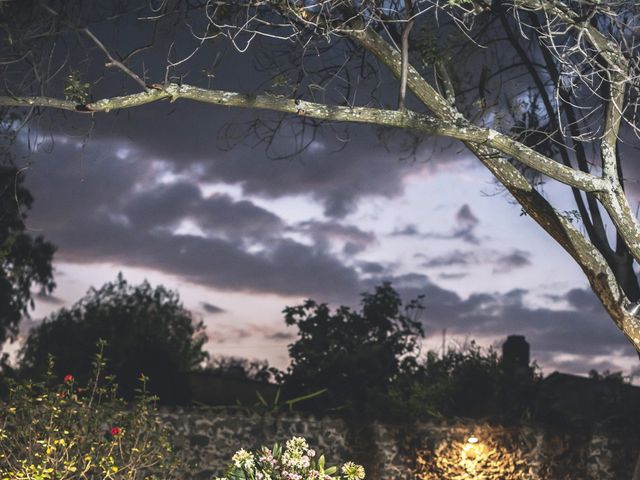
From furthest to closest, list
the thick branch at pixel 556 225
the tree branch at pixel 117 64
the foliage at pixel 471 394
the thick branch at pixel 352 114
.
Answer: the foliage at pixel 471 394 < the thick branch at pixel 556 225 < the thick branch at pixel 352 114 < the tree branch at pixel 117 64

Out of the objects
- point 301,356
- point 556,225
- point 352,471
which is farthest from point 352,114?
point 301,356

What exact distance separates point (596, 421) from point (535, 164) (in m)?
8.54

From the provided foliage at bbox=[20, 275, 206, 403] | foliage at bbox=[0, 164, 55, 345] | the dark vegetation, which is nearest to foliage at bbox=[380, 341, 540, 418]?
the dark vegetation

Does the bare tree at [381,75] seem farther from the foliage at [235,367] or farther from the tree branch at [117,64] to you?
the foliage at [235,367]

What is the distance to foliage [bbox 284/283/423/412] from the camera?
21766 millimetres

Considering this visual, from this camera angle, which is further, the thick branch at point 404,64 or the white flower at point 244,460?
the thick branch at point 404,64

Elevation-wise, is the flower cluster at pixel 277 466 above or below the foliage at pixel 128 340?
below

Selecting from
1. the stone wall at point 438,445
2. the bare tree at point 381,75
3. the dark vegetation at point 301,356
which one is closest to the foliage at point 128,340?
the dark vegetation at point 301,356

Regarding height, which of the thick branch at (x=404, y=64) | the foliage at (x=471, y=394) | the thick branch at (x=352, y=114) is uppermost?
the thick branch at (x=404, y=64)

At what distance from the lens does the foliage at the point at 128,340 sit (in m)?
18.2

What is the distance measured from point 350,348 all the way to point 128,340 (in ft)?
20.8

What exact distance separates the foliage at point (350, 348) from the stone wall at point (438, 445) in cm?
703

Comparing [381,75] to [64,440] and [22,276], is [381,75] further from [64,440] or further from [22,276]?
[22,276]

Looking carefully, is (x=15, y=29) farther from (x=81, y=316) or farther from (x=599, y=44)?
(x=81, y=316)
